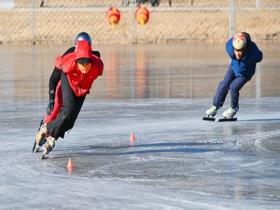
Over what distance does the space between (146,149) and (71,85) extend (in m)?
1.39

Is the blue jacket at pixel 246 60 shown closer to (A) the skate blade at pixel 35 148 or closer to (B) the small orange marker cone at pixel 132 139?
(B) the small orange marker cone at pixel 132 139

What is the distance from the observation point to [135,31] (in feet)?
127

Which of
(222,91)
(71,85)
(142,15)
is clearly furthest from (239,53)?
(142,15)

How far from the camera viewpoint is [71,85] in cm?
1249

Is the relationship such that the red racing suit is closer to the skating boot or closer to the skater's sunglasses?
the skater's sunglasses

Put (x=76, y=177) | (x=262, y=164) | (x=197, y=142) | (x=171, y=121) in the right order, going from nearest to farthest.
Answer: (x=76, y=177) < (x=262, y=164) < (x=197, y=142) < (x=171, y=121)

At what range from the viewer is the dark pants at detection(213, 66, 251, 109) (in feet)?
54.4

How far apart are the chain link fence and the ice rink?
13.6 metres

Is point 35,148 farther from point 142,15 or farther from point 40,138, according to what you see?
point 142,15

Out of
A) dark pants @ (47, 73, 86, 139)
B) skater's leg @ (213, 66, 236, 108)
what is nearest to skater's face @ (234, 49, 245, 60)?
skater's leg @ (213, 66, 236, 108)

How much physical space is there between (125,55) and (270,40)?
8208mm

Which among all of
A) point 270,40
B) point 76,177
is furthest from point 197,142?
point 270,40

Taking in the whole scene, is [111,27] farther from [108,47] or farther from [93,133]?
[93,133]

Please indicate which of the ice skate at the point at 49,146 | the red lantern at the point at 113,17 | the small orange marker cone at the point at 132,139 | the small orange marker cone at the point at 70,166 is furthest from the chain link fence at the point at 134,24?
the small orange marker cone at the point at 70,166
